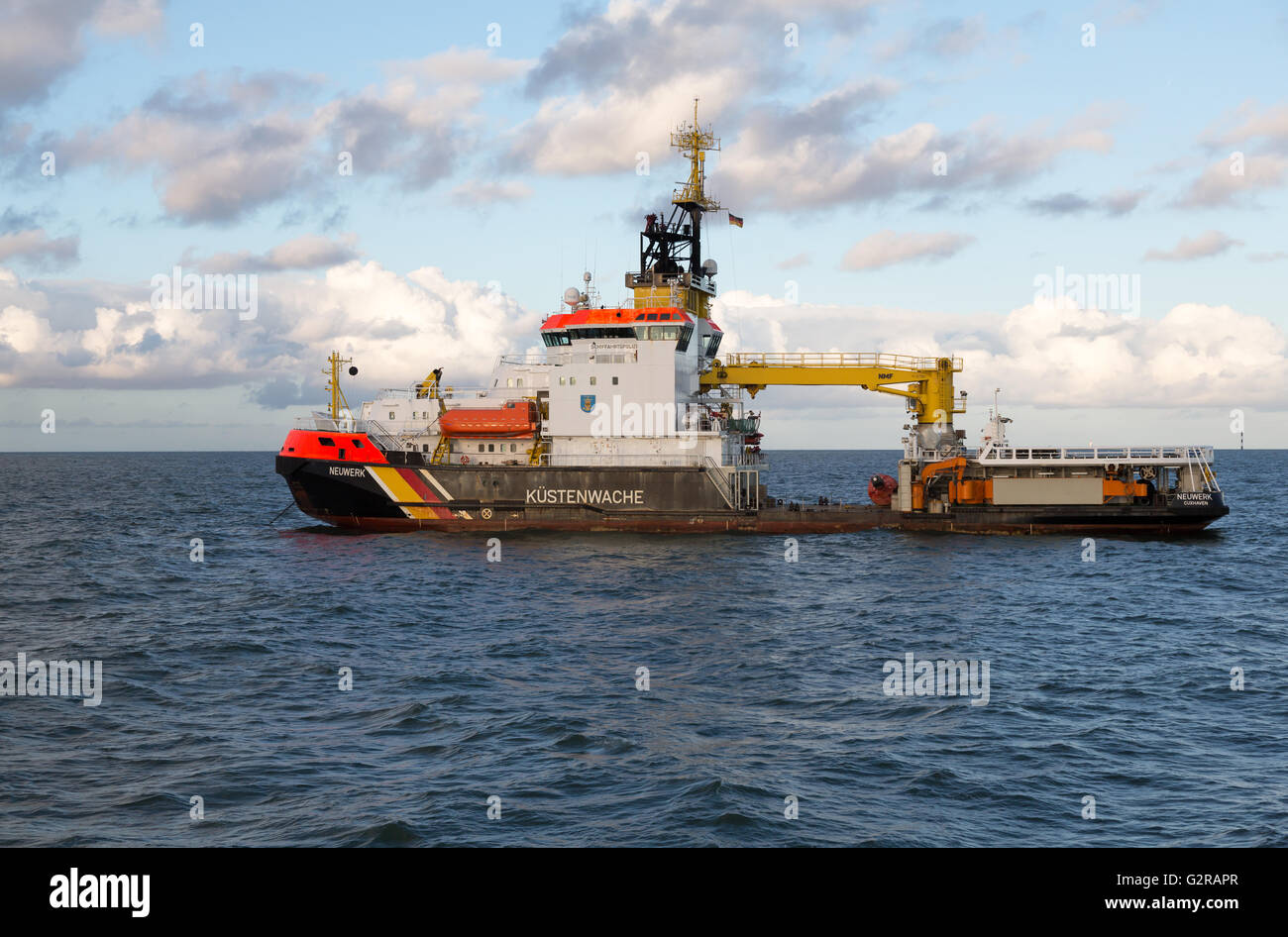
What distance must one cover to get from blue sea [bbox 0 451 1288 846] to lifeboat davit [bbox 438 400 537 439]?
8708 millimetres

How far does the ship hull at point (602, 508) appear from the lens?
42.6m

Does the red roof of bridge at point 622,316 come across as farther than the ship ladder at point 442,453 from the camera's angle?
No

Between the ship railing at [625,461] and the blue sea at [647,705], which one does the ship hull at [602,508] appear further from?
the blue sea at [647,705]

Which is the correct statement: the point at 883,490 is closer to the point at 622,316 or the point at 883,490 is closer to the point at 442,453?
the point at 622,316

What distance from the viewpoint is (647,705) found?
60.0 feet

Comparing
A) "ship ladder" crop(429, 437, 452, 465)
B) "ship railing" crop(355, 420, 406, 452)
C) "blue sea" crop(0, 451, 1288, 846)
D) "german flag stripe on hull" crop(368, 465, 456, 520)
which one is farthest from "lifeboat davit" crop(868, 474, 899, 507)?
"ship railing" crop(355, 420, 406, 452)

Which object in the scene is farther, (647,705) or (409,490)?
(409,490)

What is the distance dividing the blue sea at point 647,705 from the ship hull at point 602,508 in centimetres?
515

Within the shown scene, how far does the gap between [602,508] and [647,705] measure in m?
24.9

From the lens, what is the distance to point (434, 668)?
21.3 metres

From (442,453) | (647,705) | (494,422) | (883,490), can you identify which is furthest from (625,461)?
(647,705)

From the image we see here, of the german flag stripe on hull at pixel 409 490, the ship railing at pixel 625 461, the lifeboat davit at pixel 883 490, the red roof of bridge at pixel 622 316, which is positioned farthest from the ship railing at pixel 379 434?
the lifeboat davit at pixel 883 490

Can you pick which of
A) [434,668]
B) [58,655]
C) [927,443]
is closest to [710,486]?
[927,443]
